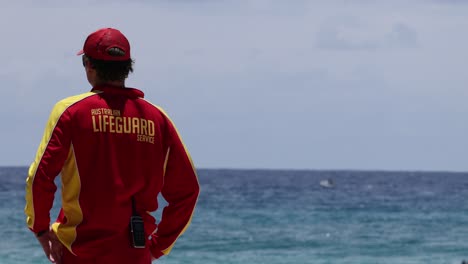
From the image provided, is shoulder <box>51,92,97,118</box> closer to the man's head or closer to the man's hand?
the man's head

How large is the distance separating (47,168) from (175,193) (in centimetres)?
61

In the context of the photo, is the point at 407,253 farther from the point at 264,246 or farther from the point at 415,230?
the point at 415,230

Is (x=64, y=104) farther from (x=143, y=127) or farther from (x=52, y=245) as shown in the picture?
(x=52, y=245)

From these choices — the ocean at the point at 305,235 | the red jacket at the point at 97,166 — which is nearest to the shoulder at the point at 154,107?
the red jacket at the point at 97,166

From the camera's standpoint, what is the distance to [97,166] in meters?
3.93

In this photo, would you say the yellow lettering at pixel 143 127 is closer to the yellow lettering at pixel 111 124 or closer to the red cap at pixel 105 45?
the yellow lettering at pixel 111 124

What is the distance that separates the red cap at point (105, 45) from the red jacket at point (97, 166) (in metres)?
0.12

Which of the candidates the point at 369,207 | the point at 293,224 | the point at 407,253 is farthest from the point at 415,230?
the point at 369,207

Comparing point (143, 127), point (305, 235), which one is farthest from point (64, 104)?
point (305, 235)

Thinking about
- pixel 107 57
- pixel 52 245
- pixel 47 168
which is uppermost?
pixel 107 57

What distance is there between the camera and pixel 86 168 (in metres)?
3.92

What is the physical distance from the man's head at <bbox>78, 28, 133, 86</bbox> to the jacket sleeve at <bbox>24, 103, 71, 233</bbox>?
22cm

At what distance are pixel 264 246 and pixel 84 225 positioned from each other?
21348 mm

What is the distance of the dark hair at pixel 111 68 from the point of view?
13.1ft
